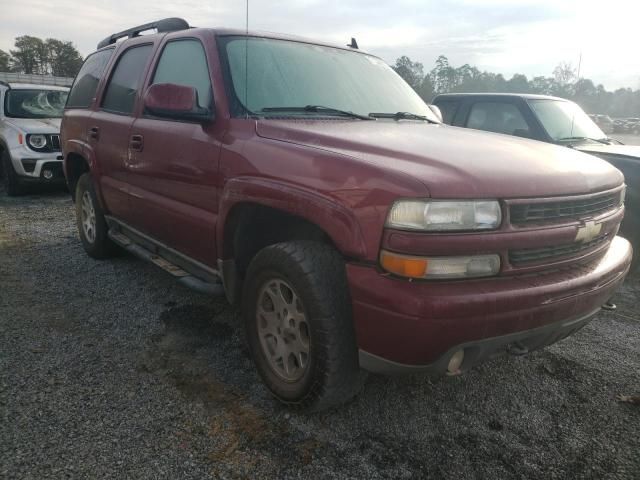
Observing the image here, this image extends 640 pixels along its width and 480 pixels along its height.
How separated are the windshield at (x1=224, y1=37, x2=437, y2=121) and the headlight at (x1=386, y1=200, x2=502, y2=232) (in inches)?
45.5

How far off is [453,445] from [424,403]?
35cm

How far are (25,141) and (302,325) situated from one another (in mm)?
7182

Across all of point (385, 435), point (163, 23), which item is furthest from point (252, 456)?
point (163, 23)

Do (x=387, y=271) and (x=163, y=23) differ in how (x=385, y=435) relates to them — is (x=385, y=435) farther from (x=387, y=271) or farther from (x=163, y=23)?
(x=163, y=23)

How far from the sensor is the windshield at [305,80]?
9.45 feet

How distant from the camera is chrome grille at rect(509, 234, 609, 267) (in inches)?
81.7

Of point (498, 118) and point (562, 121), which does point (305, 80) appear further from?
point (562, 121)

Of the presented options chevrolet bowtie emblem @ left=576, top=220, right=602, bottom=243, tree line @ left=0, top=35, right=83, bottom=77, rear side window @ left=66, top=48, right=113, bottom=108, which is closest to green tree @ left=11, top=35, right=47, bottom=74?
tree line @ left=0, top=35, right=83, bottom=77

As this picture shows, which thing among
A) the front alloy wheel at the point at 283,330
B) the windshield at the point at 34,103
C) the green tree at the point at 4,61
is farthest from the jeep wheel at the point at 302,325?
the green tree at the point at 4,61

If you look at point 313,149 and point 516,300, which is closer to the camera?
point 516,300

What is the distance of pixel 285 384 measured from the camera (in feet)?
8.13

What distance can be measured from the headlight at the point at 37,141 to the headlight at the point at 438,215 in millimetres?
7583

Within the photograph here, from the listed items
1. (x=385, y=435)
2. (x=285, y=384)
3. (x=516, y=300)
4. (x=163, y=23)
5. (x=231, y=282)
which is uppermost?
(x=163, y=23)

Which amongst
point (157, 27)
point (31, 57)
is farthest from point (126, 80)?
point (31, 57)
